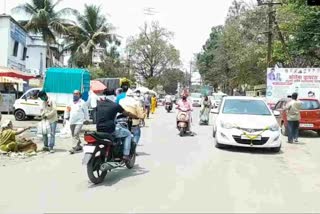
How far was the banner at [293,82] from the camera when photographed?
1058 inches

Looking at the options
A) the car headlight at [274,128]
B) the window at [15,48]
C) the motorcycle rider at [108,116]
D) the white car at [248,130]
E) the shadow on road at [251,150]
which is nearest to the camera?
the motorcycle rider at [108,116]

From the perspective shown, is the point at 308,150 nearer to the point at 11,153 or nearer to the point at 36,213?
the point at 11,153

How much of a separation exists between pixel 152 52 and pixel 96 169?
2887 inches

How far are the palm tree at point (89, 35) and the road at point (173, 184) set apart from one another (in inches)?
1751

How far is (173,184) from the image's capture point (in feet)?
28.6

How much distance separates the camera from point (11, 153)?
13055mm

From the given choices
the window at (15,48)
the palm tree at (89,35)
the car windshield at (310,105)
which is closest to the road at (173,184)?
the car windshield at (310,105)

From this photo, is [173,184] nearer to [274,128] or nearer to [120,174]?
[120,174]

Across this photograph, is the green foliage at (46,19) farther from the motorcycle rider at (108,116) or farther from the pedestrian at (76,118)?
the motorcycle rider at (108,116)

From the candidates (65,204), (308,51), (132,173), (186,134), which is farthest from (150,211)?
(308,51)

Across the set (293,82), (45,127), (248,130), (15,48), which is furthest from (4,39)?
(248,130)

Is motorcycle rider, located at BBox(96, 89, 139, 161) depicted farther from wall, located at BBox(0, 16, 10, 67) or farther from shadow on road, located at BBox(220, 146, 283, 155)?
wall, located at BBox(0, 16, 10, 67)

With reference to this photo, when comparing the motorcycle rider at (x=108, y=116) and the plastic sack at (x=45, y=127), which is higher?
the motorcycle rider at (x=108, y=116)

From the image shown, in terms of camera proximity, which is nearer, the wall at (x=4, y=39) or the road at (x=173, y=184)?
the road at (x=173, y=184)
